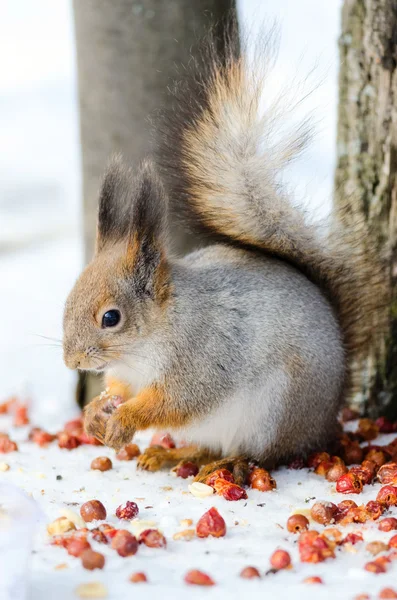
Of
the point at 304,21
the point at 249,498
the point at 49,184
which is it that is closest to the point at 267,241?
the point at 249,498

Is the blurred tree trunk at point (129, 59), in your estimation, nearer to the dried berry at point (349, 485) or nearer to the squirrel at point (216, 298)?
the squirrel at point (216, 298)

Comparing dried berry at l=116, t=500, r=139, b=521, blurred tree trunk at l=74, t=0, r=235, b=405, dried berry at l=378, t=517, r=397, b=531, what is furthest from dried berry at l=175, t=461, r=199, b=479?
blurred tree trunk at l=74, t=0, r=235, b=405

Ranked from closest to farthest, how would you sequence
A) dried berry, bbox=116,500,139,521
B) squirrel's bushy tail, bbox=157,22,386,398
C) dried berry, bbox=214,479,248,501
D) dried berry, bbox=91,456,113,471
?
dried berry, bbox=116,500,139,521
dried berry, bbox=214,479,248,501
squirrel's bushy tail, bbox=157,22,386,398
dried berry, bbox=91,456,113,471

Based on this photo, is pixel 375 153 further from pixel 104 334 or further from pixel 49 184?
pixel 49 184

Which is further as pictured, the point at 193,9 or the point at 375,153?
the point at 193,9

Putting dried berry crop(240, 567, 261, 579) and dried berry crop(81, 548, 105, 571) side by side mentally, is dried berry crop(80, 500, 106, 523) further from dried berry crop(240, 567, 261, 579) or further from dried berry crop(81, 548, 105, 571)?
dried berry crop(240, 567, 261, 579)

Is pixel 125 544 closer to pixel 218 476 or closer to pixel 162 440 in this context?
pixel 218 476

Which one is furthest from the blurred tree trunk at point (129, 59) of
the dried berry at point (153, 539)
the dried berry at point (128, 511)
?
the dried berry at point (153, 539)
